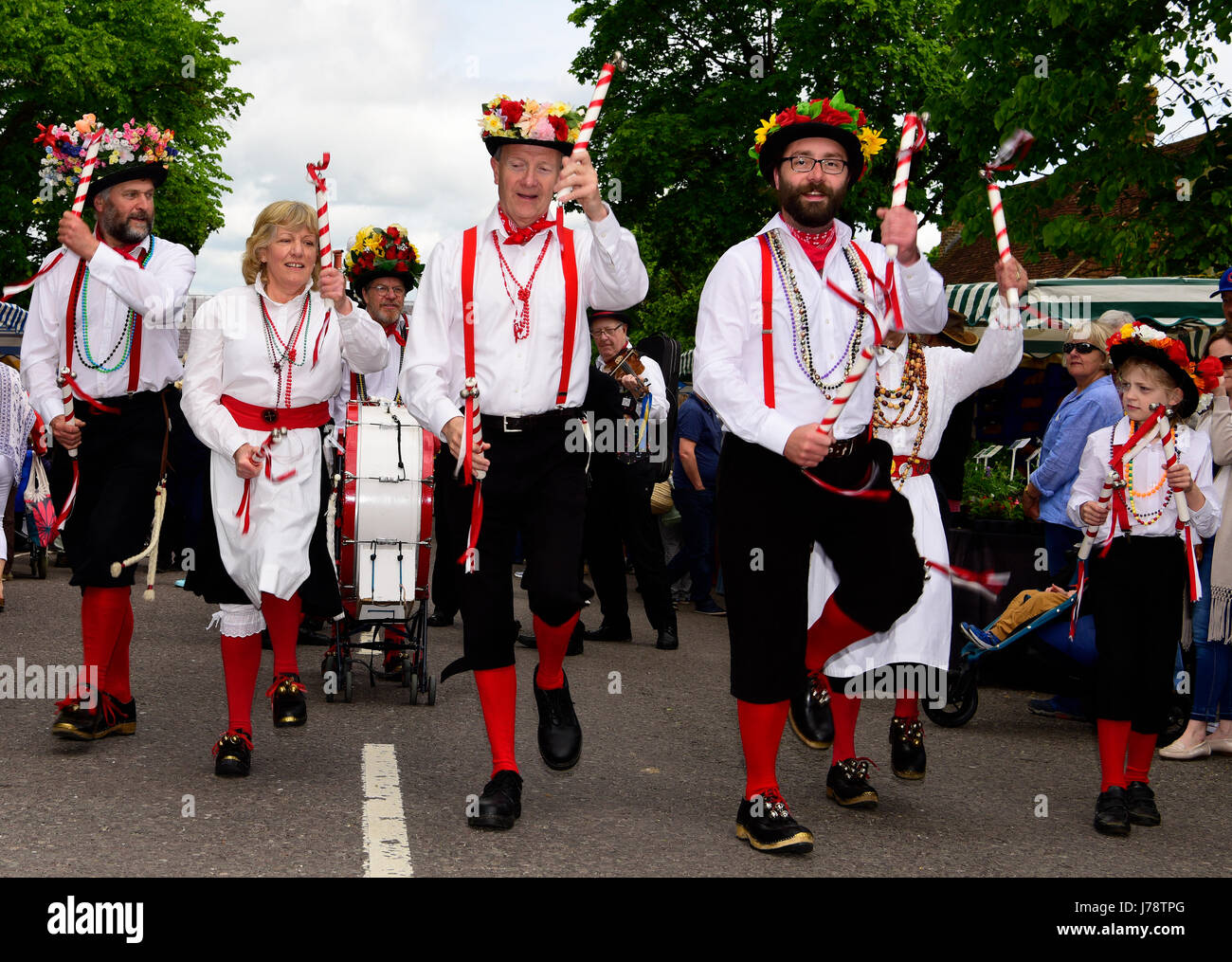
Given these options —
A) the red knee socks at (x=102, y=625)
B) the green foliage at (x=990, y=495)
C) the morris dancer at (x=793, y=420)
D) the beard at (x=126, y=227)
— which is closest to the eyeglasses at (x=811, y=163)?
the morris dancer at (x=793, y=420)

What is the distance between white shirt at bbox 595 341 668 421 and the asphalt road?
7.98ft

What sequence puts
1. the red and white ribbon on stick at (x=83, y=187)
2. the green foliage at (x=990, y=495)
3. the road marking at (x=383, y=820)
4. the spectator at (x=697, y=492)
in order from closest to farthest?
the road marking at (x=383, y=820), the red and white ribbon on stick at (x=83, y=187), the green foliage at (x=990, y=495), the spectator at (x=697, y=492)

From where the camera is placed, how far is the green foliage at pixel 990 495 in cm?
954

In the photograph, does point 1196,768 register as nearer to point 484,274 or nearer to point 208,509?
point 484,274

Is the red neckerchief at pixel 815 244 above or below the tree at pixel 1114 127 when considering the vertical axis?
below

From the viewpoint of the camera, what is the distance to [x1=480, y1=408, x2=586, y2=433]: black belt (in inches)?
204

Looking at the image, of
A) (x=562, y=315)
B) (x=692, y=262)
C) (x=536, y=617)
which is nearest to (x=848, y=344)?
(x=562, y=315)

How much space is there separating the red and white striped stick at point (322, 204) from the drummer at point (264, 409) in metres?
0.08

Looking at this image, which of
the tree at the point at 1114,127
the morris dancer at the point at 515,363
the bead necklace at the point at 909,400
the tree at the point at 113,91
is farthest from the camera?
the tree at the point at 113,91

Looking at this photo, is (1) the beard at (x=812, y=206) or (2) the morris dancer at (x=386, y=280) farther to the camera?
(2) the morris dancer at (x=386, y=280)

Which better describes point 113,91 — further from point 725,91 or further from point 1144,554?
point 1144,554

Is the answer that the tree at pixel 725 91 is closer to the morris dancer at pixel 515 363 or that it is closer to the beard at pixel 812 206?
the morris dancer at pixel 515 363

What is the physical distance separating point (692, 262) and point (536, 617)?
2188 cm

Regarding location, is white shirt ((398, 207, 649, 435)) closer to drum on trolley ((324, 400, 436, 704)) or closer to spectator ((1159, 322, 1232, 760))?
drum on trolley ((324, 400, 436, 704))
